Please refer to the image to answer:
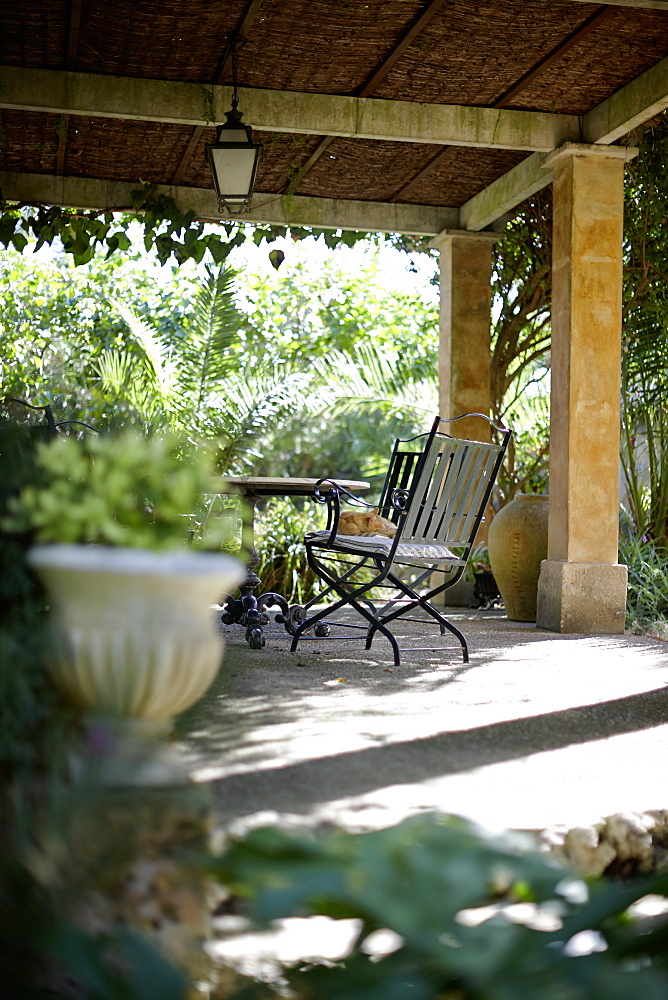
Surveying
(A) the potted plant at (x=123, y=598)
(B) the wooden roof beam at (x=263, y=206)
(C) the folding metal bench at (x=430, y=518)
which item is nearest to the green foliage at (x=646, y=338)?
(B) the wooden roof beam at (x=263, y=206)

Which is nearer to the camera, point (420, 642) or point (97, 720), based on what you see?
point (97, 720)

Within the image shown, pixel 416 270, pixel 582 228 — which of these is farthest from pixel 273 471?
pixel 582 228

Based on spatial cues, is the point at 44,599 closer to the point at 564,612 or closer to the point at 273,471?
the point at 564,612

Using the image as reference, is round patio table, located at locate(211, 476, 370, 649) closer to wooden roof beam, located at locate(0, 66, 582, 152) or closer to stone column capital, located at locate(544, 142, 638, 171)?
wooden roof beam, located at locate(0, 66, 582, 152)

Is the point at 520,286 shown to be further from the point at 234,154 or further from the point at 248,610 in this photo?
the point at 248,610

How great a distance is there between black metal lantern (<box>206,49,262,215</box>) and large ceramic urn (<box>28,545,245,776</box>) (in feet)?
12.6

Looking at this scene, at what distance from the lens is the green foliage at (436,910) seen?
1376mm

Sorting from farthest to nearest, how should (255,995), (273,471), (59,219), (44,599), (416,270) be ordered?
(273,471)
(416,270)
(59,219)
(44,599)
(255,995)

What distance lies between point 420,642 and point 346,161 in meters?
3.44

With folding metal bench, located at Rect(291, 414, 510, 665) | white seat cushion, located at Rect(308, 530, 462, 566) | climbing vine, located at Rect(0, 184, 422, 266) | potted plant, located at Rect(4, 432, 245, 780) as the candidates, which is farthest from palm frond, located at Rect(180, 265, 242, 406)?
potted plant, located at Rect(4, 432, 245, 780)

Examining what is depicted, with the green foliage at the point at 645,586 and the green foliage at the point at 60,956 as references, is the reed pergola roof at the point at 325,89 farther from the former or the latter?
the green foliage at the point at 60,956

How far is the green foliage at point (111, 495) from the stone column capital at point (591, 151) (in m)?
4.54

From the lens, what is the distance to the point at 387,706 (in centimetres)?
332

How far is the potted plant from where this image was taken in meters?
1.66
